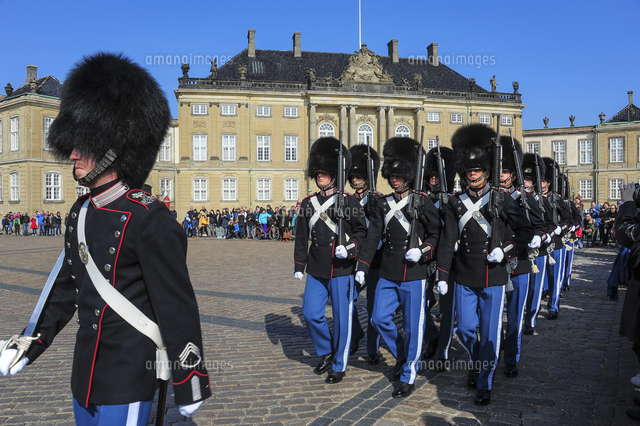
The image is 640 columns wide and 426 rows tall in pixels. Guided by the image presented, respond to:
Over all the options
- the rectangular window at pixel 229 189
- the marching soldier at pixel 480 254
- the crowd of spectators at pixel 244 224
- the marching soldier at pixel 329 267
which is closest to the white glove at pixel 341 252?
the marching soldier at pixel 329 267

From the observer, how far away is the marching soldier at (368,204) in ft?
19.9

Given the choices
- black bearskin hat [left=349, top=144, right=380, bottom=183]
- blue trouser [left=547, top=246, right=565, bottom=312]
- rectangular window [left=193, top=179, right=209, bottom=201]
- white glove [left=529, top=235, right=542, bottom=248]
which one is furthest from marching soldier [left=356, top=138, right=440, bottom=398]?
rectangular window [left=193, top=179, right=209, bottom=201]

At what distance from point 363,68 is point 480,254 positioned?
43353mm

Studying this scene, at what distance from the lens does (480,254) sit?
514 cm

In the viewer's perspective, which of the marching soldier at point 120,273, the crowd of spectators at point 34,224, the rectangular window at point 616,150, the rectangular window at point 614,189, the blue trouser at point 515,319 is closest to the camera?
the marching soldier at point 120,273

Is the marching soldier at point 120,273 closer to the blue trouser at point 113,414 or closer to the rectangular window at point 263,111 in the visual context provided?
the blue trouser at point 113,414

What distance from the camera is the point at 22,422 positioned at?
4160 millimetres

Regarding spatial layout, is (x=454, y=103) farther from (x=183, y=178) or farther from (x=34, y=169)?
(x=34, y=169)

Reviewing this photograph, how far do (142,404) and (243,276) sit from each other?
1088cm

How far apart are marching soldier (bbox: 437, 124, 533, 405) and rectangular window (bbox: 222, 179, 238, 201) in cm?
4091

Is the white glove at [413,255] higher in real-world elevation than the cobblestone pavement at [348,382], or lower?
higher

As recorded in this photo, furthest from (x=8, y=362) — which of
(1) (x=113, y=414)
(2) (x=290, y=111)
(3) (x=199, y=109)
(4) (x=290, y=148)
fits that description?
(2) (x=290, y=111)

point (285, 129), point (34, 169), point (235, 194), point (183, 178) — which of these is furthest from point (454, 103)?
point (34, 169)

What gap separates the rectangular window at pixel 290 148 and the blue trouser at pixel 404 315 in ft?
137
